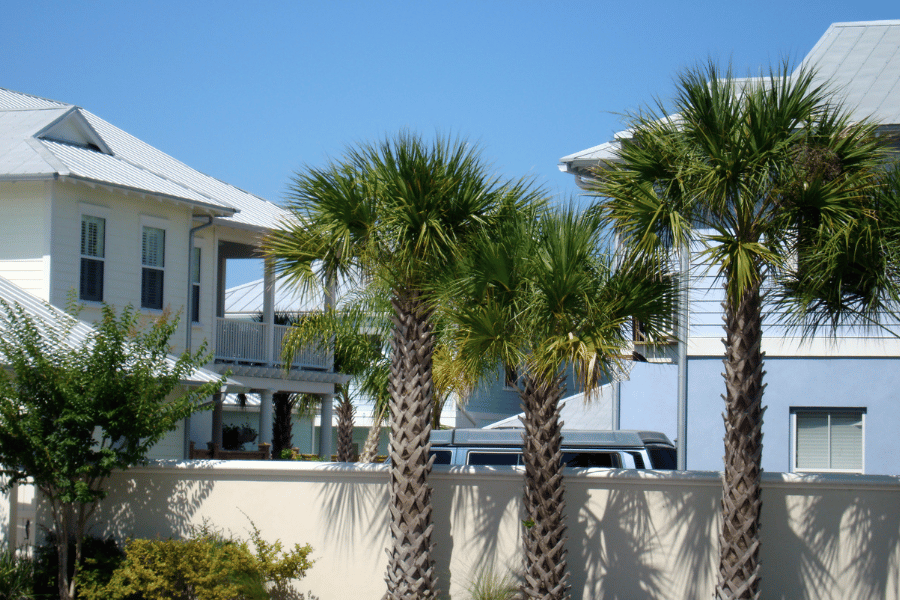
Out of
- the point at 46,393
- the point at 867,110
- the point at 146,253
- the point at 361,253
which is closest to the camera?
the point at 361,253

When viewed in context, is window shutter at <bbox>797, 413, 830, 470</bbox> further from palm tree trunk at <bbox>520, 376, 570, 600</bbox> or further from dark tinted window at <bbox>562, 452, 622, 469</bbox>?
palm tree trunk at <bbox>520, 376, 570, 600</bbox>

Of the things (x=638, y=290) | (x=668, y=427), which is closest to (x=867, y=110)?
(x=668, y=427)

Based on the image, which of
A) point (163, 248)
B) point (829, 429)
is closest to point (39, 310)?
point (163, 248)

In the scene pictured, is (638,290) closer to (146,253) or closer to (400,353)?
(400,353)

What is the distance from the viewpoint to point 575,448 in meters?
12.8

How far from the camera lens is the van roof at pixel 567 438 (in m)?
12.8

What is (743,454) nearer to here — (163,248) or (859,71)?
(859,71)

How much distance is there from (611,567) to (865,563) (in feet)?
9.24

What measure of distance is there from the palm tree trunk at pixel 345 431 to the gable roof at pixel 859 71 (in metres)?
8.84

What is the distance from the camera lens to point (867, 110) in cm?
1566

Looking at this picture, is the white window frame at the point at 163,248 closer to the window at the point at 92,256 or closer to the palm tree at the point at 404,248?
the window at the point at 92,256

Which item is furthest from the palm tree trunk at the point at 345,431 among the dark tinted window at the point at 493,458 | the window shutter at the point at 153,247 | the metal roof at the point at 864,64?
the metal roof at the point at 864,64

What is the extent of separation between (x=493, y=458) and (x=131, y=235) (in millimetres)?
9921

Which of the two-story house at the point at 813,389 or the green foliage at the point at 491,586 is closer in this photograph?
the green foliage at the point at 491,586
